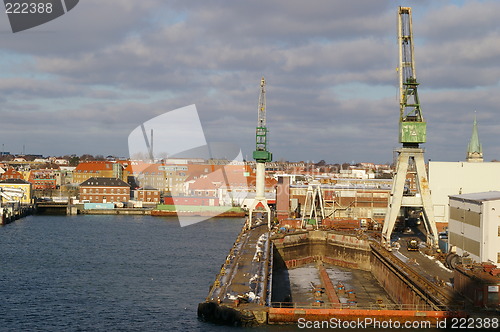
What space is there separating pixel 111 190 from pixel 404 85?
63.8 m

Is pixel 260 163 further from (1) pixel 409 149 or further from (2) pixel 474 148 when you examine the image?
(2) pixel 474 148

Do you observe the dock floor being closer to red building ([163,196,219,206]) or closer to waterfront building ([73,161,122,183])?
red building ([163,196,219,206])

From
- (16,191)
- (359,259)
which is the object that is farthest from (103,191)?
(359,259)

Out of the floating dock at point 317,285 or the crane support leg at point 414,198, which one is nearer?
the floating dock at point 317,285

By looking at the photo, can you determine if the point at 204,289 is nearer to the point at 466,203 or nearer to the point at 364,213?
the point at 466,203

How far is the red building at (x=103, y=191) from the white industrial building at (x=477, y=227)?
6951 cm

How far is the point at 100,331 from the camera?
26.5m

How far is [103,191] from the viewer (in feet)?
322

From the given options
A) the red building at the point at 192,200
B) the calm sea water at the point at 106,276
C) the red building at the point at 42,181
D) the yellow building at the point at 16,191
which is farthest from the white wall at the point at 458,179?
the red building at the point at 42,181

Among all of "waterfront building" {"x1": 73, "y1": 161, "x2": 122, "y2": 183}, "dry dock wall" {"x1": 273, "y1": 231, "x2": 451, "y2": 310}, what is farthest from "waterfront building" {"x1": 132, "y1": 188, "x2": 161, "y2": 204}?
"dry dock wall" {"x1": 273, "y1": 231, "x2": 451, "y2": 310}

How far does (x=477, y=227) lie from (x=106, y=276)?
22.5m

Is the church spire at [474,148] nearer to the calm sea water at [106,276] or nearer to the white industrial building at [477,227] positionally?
the calm sea water at [106,276]

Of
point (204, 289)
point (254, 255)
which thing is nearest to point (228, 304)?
point (204, 289)

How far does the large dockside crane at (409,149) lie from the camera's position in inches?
1732
